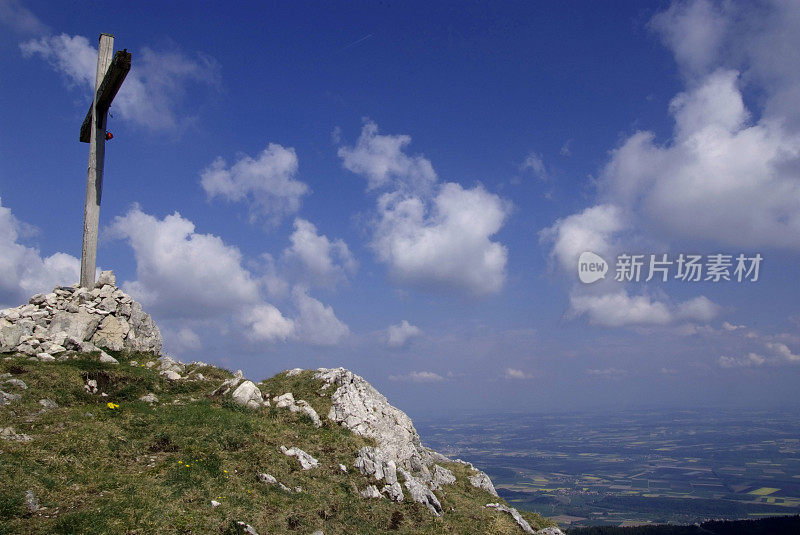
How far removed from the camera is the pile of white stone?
75.2 ft

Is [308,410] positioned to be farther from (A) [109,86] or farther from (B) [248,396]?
(A) [109,86]

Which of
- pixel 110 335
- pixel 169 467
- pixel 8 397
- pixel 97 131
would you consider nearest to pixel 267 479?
pixel 169 467

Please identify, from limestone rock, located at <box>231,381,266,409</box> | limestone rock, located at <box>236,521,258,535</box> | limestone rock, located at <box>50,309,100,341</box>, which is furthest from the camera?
limestone rock, located at <box>50,309,100,341</box>

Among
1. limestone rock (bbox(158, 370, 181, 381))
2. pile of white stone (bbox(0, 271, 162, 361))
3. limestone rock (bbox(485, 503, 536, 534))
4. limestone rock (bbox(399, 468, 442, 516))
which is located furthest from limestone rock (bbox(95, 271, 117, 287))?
limestone rock (bbox(485, 503, 536, 534))

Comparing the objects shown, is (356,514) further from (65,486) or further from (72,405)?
(72,405)

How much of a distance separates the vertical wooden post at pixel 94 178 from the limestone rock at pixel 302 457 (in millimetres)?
18238

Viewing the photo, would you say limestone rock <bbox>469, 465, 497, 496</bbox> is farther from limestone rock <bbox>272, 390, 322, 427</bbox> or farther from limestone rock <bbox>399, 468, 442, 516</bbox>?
limestone rock <bbox>272, 390, 322, 427</bbox>

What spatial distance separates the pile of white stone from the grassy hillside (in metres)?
1.51

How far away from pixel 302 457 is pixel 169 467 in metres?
4.98

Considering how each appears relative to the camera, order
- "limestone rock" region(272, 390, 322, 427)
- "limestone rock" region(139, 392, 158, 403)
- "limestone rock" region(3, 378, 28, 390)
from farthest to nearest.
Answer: "limestone rock" region(272, 390, 322, 427), "limestone rock" region(139, 392, 158, 403), "limestone rock" region(3, 378, 28, 390)

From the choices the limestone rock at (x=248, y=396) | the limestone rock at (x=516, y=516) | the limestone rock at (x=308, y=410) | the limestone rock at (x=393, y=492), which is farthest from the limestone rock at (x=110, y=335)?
the limestone rock at (x=516, y=516)

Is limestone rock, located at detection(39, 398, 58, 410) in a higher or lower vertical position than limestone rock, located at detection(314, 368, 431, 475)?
higher

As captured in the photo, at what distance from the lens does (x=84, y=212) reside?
28.5 meters

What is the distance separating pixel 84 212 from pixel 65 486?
69.4ft
